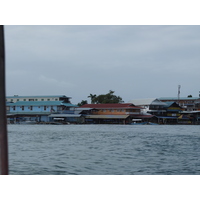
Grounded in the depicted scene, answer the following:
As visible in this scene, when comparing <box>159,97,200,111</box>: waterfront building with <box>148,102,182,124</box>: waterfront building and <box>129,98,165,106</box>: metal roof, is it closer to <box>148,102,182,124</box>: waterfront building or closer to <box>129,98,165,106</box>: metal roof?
<box>148,102,182,124</box>: waterfront building

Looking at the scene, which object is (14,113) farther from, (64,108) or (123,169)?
(123,169)

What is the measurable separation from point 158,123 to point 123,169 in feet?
68.0

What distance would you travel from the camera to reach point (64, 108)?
979 inches

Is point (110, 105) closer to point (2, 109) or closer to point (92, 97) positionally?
point (92, 97)

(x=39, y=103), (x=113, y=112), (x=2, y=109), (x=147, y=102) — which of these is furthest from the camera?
(x=147, y=102)

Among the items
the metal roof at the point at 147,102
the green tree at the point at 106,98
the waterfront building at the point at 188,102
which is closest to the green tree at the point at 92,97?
the green tree at the point at 106,98

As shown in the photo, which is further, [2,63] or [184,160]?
[184,160]

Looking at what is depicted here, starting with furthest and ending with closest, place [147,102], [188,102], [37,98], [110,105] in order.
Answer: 1. [188,102]
2. [37,98]
3. [147,102]
4. [110,105]

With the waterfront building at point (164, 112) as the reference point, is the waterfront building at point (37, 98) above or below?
above

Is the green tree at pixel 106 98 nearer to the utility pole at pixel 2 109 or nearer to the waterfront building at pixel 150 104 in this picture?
the waterfront building at pixel 150 104

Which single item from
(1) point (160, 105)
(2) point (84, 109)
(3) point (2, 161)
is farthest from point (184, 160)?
(1) point (160, 105)

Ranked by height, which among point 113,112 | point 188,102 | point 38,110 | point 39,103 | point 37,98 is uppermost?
point 37,98

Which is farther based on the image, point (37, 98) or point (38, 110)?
point (37, 98)

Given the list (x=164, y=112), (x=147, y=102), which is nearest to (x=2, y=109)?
(x=164, y=112)
